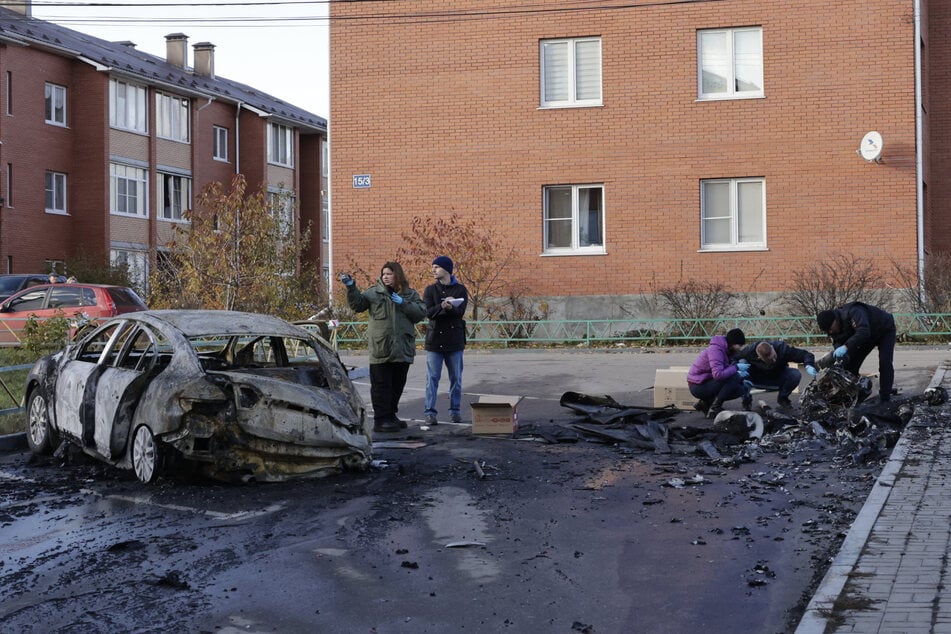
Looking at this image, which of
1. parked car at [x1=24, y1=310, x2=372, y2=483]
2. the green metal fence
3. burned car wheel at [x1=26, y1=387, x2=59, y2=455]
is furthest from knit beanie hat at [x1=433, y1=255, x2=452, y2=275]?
the green metal fence

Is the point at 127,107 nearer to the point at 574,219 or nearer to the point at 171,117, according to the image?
the point at 171,117

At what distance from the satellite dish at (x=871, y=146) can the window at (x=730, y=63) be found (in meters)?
2.37

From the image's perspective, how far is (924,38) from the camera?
2508 cm

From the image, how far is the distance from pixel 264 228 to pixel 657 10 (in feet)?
31.6

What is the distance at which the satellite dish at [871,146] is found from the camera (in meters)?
22.4

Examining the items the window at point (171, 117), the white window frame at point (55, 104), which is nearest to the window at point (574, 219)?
the white window frame at point (55, 104)

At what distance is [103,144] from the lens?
42062 mm

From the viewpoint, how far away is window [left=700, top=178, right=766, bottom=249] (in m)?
23.7

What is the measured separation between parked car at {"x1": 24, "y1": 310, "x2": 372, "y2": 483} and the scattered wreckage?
8.68ft

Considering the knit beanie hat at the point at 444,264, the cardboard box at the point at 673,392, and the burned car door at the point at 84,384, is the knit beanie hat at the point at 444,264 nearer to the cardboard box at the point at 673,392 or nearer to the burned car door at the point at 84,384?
the cardboard box at the point at 673,392

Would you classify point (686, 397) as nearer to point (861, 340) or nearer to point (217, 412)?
point (861, 340)

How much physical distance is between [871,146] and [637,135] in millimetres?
4766

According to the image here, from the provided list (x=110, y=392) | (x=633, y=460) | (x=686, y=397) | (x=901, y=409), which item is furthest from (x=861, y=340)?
(x=110, y=392)

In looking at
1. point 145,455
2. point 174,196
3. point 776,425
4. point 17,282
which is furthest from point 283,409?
point 174,196
